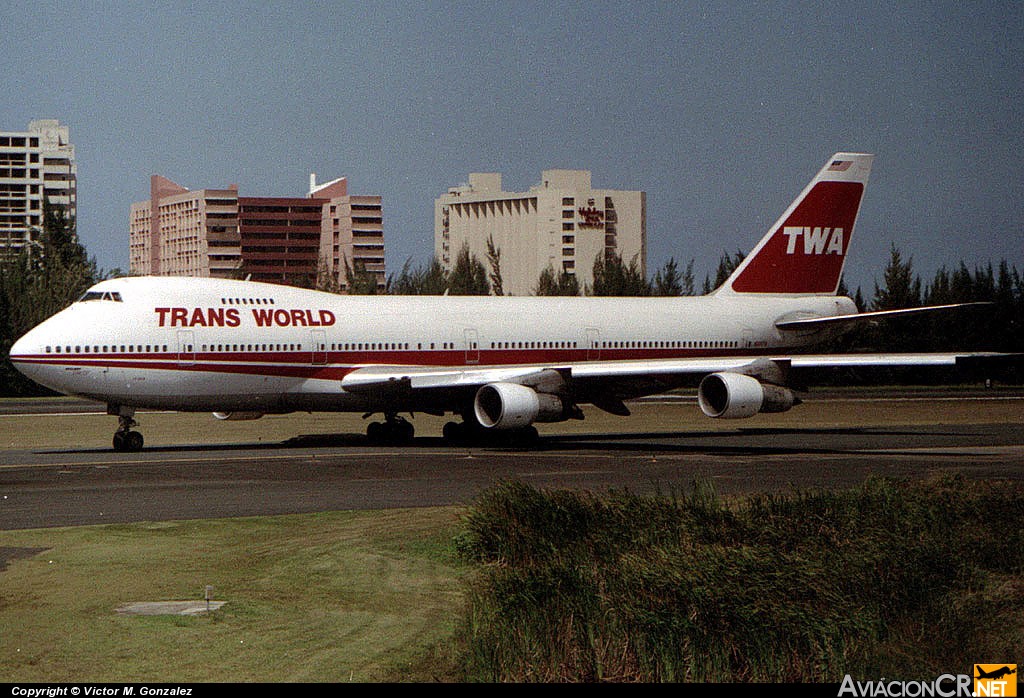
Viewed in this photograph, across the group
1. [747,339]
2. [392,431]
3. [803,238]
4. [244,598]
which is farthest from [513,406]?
[244,598]

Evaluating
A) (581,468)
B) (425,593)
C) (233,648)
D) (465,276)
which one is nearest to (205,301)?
(581,468)

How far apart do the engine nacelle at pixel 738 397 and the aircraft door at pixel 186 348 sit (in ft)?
45.8

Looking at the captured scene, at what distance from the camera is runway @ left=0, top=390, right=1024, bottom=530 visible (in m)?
23.8

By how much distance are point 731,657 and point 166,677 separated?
505 cm

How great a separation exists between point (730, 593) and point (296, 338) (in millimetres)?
26255

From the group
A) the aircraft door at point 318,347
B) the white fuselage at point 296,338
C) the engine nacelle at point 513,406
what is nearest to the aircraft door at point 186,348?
the white fuselage at point 296,338

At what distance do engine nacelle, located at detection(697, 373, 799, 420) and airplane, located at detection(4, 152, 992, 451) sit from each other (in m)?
0.05

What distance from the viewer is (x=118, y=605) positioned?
14.3 m

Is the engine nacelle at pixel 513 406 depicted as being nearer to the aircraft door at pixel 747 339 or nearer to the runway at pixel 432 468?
the runway at pixel 432 468

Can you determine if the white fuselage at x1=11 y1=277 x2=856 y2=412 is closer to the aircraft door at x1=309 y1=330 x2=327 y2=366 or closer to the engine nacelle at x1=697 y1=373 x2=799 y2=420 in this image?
the aircraft door at x1=309 y1=330 x2=327 y2=366

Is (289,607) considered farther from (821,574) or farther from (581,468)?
(581,468)

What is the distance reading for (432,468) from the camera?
30.8 m

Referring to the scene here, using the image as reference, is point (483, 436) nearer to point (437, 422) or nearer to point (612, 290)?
point (437, 422)

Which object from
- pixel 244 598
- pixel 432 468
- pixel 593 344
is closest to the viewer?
pixel 244 598
